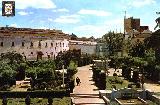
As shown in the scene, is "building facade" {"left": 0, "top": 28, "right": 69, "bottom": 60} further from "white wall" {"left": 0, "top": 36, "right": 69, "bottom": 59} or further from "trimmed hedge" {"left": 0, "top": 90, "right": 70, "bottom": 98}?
"trimmed hedge" {"left": 0, "top": 90, "right": 70, "bottom": 98}

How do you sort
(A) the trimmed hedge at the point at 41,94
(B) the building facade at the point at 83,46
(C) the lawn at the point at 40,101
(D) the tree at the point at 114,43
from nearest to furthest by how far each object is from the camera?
(C) the lawn at the point at 40,101
(A) the trimmed hedge at the point at 41,94
(D) the tree at the point at 114,43
(B) the building facade at the point at 83,46


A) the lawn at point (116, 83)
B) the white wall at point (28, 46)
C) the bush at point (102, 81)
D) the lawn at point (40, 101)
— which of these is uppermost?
the white wall at point (28, 46)

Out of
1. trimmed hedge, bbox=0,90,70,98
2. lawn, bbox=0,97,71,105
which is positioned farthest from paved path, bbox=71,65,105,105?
trimmed hedge, bbox=0,90,70,98

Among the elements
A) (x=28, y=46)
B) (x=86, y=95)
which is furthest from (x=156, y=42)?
(x=28, y=46)

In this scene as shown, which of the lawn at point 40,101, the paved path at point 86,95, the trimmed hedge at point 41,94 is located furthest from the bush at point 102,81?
the lawn at point 40,101

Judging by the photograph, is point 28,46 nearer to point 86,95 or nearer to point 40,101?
point 86,95

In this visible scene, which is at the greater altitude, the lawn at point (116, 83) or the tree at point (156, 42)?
the tree at point (156, 42)

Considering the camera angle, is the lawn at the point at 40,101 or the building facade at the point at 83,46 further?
the building facade at the point at 83,46

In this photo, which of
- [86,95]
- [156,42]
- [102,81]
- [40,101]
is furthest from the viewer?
[156,42]

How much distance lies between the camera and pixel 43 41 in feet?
254

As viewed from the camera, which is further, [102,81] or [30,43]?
[30,43]

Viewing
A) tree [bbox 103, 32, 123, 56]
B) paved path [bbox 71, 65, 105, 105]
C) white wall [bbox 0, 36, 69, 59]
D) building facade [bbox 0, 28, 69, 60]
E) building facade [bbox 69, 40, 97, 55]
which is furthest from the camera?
building facade [bbox 69, 40, 97, 55]

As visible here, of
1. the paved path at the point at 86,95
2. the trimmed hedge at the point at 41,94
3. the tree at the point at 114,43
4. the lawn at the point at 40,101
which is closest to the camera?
the lawn at the point at 40,101

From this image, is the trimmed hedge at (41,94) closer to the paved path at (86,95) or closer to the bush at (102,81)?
the paved path at (86,95)
